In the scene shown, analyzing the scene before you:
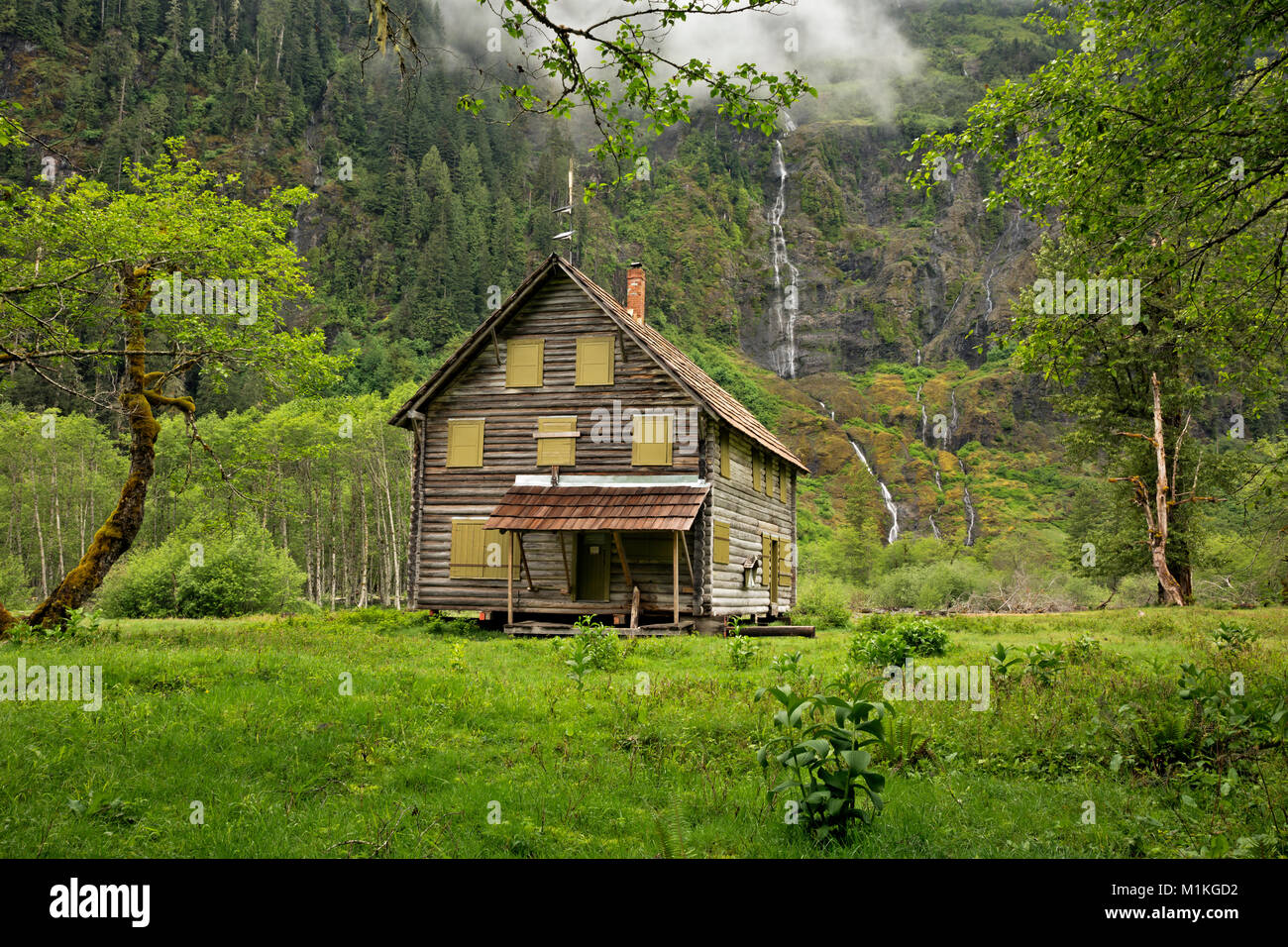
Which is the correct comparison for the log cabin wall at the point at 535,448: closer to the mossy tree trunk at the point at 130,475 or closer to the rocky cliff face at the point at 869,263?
the mossy tree trunk at the point at 130,475

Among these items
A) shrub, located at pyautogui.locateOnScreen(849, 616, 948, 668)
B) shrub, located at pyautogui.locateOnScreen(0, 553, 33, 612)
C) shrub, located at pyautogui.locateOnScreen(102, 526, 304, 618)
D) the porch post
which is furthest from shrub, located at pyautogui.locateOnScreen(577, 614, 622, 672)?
shrub, located at pyautogui.locateOnScreen(0, 553, 33, 612)

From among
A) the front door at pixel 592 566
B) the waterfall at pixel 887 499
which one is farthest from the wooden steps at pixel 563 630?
the waterfall at pixel 887 499

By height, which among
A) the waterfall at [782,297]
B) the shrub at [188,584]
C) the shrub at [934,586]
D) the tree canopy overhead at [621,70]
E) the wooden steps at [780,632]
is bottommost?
the shrub at [934,586]

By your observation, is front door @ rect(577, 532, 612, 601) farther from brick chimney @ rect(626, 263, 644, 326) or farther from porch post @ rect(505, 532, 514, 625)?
brick chimney @ rect(626, 263, 644, 326)

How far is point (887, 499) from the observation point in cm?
9344

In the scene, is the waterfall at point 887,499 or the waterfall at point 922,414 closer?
the waterfall at point 887,499

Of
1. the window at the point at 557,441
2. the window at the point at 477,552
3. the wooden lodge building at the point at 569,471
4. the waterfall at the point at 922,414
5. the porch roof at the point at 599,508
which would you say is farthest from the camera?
the waterfall at the point at 922,414

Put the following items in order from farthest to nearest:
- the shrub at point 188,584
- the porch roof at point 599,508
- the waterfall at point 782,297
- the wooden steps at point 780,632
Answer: the waterfall at point 782,297 → the shrub at point 188,584 → the wooden steps at point 780,632 → the porch roof at point 599,508

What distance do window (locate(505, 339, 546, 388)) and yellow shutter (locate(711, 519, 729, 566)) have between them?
7.34m

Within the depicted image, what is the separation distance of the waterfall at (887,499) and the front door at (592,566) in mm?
65310

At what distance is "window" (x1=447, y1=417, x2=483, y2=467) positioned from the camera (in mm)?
24422

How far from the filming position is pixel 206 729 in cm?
831

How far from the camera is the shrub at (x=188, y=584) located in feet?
88.3

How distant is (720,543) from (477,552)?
7.82 m
